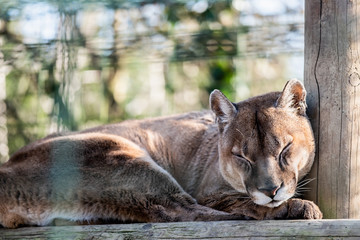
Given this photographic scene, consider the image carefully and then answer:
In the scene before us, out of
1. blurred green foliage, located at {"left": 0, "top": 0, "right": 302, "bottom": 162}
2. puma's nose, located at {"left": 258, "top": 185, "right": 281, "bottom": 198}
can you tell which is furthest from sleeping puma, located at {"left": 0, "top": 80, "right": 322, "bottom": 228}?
blurred green foliage, located at {"left": 0, "top": 0, "right": 302, "bottom": 162}

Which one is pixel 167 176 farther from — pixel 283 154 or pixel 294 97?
pixel 294 97

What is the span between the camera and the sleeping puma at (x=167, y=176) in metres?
3.08

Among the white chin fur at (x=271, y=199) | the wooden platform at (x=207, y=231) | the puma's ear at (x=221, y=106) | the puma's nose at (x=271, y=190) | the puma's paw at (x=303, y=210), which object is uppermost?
the puma's ear at (x=221, y=106)

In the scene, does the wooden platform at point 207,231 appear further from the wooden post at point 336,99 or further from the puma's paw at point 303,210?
the wooden post at point 336,99

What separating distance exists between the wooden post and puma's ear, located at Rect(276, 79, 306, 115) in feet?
0.28

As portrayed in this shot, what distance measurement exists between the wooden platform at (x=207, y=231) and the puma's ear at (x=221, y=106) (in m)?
0.83

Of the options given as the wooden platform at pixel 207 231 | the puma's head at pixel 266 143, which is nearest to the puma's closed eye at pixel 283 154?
the puma's head at pixel 266 143

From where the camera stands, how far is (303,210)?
2.94m

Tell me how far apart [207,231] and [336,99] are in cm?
97

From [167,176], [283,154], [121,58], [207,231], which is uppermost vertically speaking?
[121,58]

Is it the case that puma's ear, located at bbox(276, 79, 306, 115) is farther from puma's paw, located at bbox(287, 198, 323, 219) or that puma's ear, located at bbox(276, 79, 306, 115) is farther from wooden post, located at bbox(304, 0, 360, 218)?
puma's paw, located at bbox(287, 198, 323, 219)

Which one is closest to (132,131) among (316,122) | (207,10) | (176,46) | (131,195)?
(176,46)

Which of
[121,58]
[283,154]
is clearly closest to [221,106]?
[283,154]

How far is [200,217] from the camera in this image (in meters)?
3.21
